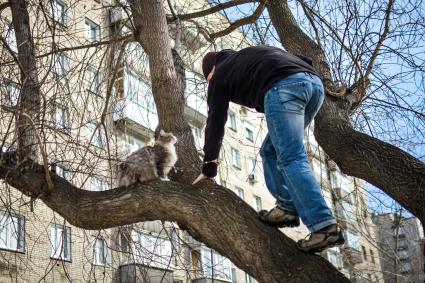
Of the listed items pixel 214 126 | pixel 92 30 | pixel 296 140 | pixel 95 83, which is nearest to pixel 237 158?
pixel 92 30

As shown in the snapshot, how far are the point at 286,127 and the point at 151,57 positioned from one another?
2153 mm

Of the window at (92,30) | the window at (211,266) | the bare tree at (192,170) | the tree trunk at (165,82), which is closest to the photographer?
the bare tree at (192,170)

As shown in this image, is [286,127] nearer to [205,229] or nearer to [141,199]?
[205,229]

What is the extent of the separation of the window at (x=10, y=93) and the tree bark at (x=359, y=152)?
2.79 m

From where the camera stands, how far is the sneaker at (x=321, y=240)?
3391mm

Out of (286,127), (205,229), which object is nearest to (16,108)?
(205,229)

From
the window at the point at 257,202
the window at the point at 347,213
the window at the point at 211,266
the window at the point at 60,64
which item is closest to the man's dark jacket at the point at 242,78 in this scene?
the window at the point at 211,266

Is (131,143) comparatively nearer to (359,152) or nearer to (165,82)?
(165,82)

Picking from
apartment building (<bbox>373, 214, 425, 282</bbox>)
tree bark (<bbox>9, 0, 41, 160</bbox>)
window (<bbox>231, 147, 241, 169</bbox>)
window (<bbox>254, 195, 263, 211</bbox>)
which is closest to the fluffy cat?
tree bark (<bbox>9, 0, 41, 160</bbox>)

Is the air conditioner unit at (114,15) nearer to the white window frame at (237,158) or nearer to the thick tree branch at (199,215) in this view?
the thick tree branch at (199,215)

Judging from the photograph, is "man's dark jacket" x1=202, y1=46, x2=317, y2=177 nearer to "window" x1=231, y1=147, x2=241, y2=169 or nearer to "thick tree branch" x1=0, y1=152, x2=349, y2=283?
"thick tree branch" x1=0, y1=152, x2=349, y2=283

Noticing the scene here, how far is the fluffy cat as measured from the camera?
469 cm

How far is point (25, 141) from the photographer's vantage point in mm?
4871

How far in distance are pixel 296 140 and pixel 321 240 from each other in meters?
0.62
